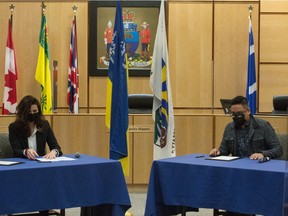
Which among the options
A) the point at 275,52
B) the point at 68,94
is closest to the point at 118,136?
the point at 68,94

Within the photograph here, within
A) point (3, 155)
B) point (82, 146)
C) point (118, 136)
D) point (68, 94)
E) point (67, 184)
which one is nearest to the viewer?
point (67, 184)

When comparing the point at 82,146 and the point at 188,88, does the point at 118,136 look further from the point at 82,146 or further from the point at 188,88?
the point at 188,88

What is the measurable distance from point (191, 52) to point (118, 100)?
3.85 metres

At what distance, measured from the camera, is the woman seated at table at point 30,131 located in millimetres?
5262

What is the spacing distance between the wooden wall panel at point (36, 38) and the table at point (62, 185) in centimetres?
491

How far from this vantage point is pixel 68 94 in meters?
9.45

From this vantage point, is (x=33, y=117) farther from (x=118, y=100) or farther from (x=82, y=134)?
(x=82, y=134)

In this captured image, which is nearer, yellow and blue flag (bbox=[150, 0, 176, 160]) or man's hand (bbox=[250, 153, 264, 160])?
man's hand (bbox=[250, 153, 264, 160])

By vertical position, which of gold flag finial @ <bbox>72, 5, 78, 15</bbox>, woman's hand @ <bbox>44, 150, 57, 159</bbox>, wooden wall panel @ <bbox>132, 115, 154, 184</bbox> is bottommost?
wooden wall panel @ <bbox>132, 115, 154, 184</bbox>

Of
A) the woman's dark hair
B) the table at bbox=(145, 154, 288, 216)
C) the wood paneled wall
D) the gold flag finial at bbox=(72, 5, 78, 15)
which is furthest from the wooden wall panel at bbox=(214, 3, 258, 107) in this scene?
the woman's dark hair

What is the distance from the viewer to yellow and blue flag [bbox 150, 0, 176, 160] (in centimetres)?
681

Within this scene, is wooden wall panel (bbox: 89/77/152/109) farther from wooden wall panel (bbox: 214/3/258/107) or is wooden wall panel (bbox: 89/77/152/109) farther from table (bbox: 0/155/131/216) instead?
table (bbox: 0/155/131/216)

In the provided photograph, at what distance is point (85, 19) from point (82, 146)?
115 inches

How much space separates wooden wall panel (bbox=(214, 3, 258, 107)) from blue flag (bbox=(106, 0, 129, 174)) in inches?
149
